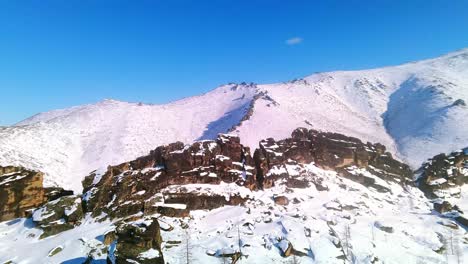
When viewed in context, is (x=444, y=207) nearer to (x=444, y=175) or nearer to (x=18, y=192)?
(x=444, y=175)

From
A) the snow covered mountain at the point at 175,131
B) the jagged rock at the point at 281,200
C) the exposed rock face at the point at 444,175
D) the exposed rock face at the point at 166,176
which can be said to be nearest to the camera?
the exposed rock face at the point at 166,176

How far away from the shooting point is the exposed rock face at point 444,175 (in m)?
113

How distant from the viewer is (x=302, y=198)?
310 feet

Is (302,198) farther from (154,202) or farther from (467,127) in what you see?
(467,127)

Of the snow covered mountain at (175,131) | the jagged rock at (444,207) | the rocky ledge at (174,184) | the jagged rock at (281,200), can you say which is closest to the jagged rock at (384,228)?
the rocky ledge at (174,184)

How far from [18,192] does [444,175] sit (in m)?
128

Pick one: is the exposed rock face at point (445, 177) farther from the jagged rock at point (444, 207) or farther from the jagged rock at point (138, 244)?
the jagged rock at point (138, 244)

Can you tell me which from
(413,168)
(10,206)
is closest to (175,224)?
(10,206)

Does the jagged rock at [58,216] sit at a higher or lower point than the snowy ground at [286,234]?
higher

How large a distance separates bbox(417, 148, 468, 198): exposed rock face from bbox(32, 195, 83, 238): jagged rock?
103453 millimetres

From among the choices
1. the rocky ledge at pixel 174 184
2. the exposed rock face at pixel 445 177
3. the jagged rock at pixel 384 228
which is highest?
the rocky ledge at pixel 174 184

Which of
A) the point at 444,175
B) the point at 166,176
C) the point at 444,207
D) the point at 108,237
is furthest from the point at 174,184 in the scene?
the point at 444,175

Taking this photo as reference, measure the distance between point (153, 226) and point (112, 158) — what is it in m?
85.4

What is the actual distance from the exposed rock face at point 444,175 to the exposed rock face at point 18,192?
11518 centimetres
